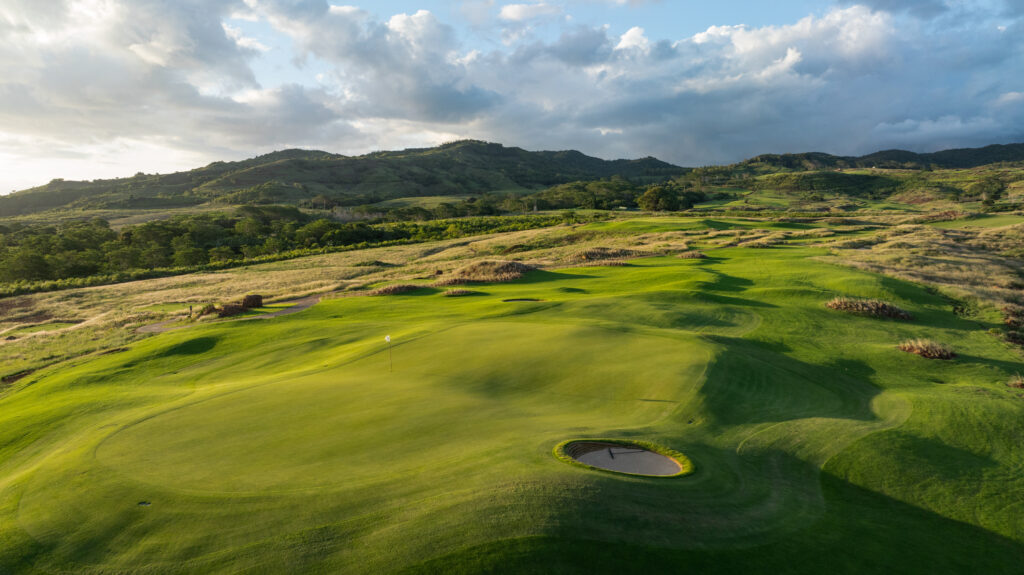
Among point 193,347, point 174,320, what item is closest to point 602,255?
point 174,320


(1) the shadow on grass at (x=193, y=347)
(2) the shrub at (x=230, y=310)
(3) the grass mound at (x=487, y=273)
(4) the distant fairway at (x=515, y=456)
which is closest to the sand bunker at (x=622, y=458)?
(4) the distant fairway at (x=515, y=456)

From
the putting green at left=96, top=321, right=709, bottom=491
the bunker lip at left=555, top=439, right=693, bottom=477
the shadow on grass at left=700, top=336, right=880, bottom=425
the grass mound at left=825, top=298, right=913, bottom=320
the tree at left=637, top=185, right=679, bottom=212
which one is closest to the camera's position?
the putting green at left=96, top=321, right=709, bottom=491

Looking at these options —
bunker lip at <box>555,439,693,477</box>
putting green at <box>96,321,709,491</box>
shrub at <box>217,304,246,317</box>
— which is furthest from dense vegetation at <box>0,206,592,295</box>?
bunker lip at <box>555,439,693,477</box>

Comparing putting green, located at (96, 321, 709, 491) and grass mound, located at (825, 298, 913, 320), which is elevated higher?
putting green, located at (96, 321, 709, 491)

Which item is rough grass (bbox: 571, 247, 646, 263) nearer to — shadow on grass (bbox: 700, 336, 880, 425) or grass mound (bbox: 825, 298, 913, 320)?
grass mound (bbox: 825, 298, 913, 320)

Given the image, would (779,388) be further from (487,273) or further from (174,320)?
(174,320)

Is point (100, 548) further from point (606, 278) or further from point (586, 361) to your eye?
point (606, 278)

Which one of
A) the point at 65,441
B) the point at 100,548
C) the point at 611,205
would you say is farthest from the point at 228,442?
the point at 611,205

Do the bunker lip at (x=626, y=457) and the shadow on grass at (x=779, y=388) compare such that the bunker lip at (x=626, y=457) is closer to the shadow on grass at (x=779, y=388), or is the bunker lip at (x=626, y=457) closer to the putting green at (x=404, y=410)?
the putting green at (x=404, y=410)
